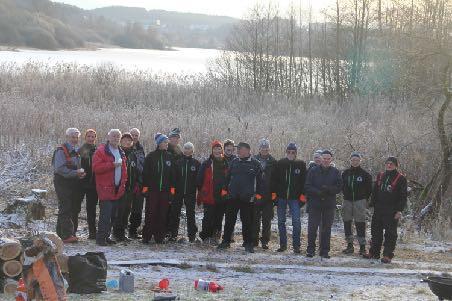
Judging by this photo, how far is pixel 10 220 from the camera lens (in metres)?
12.4

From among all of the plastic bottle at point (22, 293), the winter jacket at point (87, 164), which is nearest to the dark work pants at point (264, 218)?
the winter jacket at point (87, 164)

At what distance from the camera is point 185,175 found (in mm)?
12172

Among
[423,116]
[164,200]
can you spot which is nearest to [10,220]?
[164,200]

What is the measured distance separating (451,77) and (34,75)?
16057 mm

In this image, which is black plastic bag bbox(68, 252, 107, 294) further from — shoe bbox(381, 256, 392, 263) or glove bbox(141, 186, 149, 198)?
shoe bbox(381, 256, 392, 263)

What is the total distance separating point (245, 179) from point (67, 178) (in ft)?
9.87

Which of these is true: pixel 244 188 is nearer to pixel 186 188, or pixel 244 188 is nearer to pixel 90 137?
pixel 186 188

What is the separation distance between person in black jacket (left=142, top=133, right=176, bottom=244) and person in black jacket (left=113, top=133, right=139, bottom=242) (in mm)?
198

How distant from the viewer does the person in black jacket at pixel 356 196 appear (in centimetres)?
1202

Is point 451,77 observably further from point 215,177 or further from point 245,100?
point 245,100

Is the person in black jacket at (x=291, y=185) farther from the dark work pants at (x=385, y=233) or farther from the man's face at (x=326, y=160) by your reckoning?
the dark work pants at (x=385, y=233)

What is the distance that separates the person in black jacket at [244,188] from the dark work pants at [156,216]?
1086mm

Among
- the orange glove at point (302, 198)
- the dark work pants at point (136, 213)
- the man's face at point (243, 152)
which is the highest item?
the man's face at point (243, 152)

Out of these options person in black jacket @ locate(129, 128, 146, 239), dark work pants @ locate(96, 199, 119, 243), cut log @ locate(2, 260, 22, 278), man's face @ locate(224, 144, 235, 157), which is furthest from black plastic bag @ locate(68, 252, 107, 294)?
man's face @ locate(224, 144, 235, 157)
